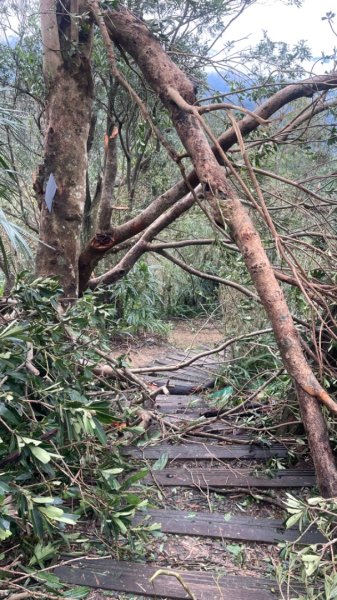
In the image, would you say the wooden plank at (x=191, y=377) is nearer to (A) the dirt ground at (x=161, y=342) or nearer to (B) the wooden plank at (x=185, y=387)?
(B) the wooden plank at (x=185, y=387)

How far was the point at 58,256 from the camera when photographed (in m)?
3.65

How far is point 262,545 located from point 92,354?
145 centimetres

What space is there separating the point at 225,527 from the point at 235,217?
1.40 m

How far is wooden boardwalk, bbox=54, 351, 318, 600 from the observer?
1.79 metres

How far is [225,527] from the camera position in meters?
2.28

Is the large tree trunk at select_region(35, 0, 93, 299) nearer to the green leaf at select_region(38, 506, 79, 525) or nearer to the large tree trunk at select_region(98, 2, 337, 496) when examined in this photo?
the large tree trunk at select_region(98, 2, 337, 496)

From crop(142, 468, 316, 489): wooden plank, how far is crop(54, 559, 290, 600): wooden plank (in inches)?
28.7

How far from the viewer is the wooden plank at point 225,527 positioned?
7.11 feet

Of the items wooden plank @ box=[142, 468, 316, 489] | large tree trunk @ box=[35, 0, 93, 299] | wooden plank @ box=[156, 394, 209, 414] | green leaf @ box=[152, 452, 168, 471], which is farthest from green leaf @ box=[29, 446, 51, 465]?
wooden plank @ box=[156, 394, 209, 414]

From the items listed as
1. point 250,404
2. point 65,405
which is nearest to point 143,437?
point 250,404

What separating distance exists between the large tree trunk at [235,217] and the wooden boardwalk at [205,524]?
1.30ft

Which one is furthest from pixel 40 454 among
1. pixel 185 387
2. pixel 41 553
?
pixel 185 387

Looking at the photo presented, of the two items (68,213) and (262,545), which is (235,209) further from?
(68,213)

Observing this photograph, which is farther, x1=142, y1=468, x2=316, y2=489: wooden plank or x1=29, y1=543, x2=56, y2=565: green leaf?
x1=142, y1=468, x2=316, y2=489: wooden plank
